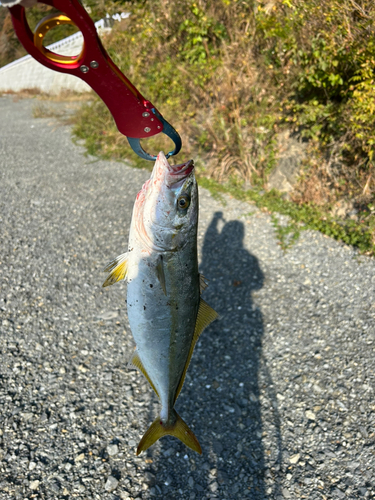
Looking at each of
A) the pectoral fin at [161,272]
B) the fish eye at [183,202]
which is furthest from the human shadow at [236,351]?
the fish eye at [183,202]

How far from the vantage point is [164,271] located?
5.87ft

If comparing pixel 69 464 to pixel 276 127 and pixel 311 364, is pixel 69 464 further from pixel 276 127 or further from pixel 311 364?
pixel 276 127

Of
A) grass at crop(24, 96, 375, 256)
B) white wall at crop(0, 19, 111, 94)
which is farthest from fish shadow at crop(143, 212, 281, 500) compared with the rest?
white wall at crop(0, 19, 111, 94)

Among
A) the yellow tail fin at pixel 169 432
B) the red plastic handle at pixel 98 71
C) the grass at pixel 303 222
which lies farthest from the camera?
the grass at pixel 303 222

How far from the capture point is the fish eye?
1.72 meters

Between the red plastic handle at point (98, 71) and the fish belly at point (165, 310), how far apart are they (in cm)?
67

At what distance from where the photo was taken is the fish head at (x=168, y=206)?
1.69 metres

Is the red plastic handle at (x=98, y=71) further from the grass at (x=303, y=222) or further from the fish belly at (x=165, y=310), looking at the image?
the grass at (x=303, y=222)

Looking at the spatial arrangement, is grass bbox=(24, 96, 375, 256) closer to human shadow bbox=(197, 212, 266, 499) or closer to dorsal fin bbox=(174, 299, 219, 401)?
human shadow bbox=(197, 212, 266, 499)

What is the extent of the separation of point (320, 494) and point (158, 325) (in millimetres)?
2197

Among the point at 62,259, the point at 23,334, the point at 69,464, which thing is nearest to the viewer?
the point at 69,464

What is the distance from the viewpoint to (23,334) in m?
4.36

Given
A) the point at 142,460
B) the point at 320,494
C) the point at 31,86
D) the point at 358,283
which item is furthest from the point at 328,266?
the point at 31,86

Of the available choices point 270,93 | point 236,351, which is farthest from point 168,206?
point 270,93
